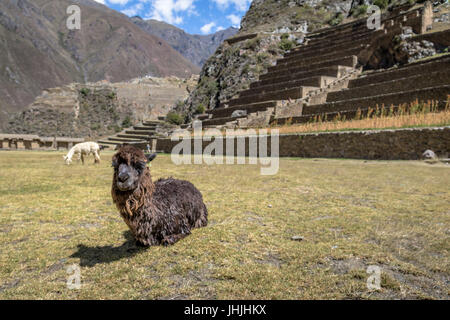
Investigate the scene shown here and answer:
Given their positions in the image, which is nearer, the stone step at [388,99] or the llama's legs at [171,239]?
the llama's legs at [171,239]

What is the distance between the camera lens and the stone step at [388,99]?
12048 millimetres

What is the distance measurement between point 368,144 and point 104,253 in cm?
1104

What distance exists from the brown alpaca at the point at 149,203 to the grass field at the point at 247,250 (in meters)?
0.14

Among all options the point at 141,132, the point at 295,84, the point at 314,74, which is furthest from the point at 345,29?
the point at 141,132

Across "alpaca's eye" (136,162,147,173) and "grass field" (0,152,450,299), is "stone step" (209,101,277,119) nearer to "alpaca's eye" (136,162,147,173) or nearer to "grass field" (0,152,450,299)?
"grass field" (0,152,450,299)

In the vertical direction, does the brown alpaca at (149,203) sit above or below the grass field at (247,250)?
above

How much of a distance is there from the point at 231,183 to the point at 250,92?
20.9 m

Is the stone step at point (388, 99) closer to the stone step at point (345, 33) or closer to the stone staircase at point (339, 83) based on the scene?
the stone staircase at point (339, 83)

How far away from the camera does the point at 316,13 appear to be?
43.8 meters

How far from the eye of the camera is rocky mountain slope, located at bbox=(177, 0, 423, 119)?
117 feet

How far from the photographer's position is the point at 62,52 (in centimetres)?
13588

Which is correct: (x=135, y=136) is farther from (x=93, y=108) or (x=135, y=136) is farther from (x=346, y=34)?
(x=346, y=34)

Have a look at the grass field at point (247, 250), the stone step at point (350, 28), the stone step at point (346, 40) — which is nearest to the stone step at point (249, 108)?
the stone step at point (346, 40)

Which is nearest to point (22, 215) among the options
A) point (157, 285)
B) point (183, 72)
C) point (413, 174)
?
point (157, 285)
